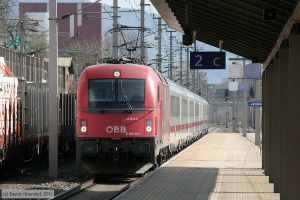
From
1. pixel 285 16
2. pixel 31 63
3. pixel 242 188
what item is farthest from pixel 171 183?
pixel 31 63

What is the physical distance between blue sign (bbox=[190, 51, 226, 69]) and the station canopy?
258 centimetres

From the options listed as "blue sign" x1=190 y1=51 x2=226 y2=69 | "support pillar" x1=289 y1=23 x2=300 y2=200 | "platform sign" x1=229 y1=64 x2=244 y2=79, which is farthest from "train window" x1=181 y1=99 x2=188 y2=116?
"platform sign" x1=229 y1=64 x2=244 y2=79

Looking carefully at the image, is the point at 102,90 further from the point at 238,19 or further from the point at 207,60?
the point at 207,60

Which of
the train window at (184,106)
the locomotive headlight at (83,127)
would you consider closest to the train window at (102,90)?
the locomotive headlight at (83,127)

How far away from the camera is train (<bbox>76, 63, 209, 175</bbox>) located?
17438 millimetres

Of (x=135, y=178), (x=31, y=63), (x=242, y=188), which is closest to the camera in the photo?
(x=242, y=188)

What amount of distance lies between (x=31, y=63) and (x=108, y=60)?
38.3 metres

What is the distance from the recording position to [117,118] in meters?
17.5

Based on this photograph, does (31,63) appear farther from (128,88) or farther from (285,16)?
(285,16)

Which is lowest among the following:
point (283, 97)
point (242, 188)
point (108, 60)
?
point (242, 188)

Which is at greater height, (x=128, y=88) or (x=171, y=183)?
(x=128, y=88)

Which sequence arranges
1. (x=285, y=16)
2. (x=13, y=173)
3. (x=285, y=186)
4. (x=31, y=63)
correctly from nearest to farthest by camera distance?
(x=285, y=16) → (x=285, y=186) → (x=13, y=173) → (x=31, y=63)

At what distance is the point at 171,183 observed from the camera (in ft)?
58.3

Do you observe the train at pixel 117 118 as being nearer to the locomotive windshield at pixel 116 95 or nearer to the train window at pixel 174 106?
the locomotive windshield at pixel 116 95
